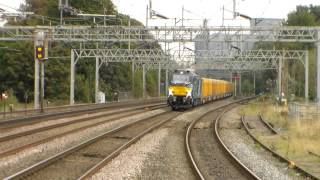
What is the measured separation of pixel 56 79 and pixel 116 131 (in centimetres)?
3960

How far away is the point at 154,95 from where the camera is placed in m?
100

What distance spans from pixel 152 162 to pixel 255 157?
3472mm

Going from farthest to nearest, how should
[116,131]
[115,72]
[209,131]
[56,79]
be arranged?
[115,72]
[56,79]
[209,131]
[116,131]

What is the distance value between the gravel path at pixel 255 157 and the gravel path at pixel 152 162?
171 centimetres

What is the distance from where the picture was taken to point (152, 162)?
49.7 feet

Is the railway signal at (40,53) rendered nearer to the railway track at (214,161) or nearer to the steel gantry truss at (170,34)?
the steel gantry truss at (170,34)

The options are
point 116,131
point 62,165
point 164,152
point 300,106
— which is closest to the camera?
point 62,165

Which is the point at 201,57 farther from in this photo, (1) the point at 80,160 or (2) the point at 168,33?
(1) the point at 80,160

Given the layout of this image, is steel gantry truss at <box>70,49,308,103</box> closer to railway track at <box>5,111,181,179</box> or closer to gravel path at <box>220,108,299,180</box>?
gravel path at <box>220,108,299,180</box>

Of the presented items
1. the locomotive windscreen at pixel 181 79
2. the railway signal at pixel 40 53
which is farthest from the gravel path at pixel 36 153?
the locomotive windscreen at pixel 181 79

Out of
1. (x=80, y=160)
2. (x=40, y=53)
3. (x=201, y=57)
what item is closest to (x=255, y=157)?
(x=80, y=160)

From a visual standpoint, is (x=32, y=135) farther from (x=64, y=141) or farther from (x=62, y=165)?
(x=62, y=165)

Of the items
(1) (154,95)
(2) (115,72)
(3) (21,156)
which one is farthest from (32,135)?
(1) (154,95)

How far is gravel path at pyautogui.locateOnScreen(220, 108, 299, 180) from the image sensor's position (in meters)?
13.6
